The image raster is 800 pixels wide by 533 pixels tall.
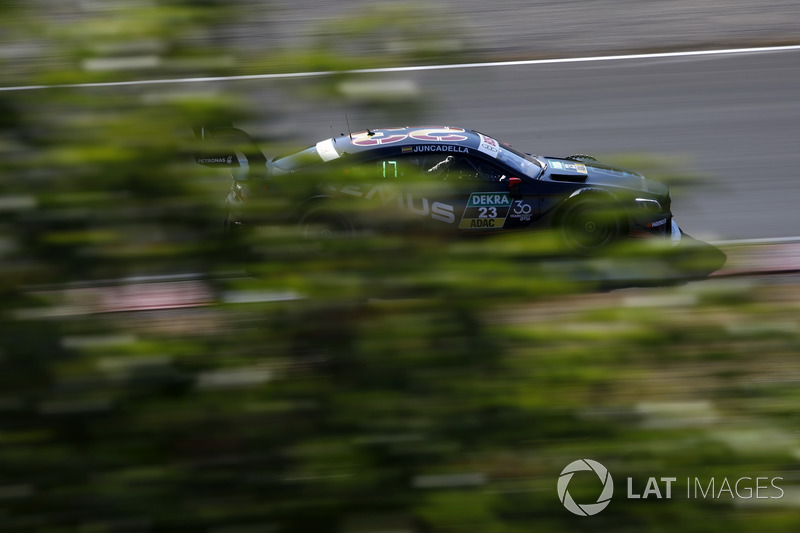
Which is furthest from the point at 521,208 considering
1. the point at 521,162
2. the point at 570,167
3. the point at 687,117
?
the point at 687,117

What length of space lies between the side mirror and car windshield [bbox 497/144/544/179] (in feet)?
0.54

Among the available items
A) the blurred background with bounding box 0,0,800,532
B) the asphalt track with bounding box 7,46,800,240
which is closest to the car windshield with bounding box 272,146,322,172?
the blurred background with bounding box 0,0,800,532

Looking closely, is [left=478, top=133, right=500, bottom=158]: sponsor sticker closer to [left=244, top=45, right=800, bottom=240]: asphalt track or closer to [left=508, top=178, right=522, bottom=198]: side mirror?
[left=508, top=178, right=522, bottom=198]: side mirror

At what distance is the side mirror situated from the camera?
8.77 m

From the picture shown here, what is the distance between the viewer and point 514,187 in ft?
28.9

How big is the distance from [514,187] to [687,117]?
5.69 meters

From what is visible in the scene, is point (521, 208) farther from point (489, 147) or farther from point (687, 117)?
point (687, 117)

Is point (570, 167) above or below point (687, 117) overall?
below

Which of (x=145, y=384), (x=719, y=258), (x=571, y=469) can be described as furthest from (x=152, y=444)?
(x=719, y=258)

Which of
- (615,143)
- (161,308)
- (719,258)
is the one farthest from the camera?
(615,143)

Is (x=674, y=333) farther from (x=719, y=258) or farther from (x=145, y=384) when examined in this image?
(x=145, y=384)

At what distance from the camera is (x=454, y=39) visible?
6.91ft

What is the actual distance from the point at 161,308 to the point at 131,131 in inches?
15.7

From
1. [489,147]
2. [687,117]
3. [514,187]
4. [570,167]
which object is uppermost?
[687,117]
